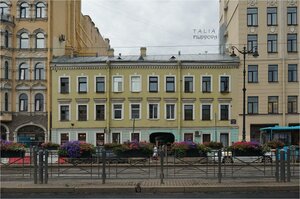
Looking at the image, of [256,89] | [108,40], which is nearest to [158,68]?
[256,89]

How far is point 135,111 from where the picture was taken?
5322 cm

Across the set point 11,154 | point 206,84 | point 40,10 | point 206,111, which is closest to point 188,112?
point 206,111

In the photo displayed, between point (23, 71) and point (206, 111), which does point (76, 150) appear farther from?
point (23, 71)

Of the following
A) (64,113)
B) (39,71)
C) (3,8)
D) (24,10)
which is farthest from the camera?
(3,8)

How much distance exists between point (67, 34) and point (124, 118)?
41.3 feet

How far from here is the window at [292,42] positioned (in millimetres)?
52938

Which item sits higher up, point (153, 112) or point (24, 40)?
point (24, 40)

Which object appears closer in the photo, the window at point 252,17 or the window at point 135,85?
the window at point 135,85

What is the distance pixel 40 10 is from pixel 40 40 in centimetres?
342

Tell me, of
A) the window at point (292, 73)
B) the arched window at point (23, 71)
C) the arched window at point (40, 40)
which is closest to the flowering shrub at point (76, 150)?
the arched window at point (23, 71)

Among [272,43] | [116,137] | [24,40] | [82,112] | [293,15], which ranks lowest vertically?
[116,137]

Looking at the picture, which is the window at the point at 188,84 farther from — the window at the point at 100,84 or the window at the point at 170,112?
the window at the point at 100,84

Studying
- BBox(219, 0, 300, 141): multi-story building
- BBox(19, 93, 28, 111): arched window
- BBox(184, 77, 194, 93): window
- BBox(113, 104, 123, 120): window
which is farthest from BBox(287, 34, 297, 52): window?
BBox(19, 93, 28, 111): arched window

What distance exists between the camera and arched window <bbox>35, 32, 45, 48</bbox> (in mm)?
55625
